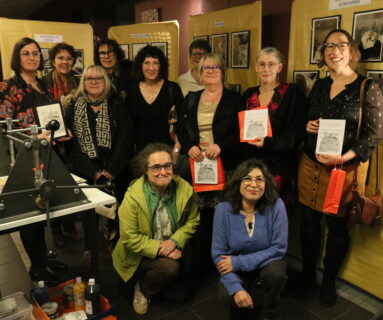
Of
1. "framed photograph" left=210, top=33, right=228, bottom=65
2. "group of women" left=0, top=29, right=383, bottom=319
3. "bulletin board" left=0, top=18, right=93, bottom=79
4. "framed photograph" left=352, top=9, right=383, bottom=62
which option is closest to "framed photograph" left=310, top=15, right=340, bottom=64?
"framed photograph" left=352, top=9, right=383, bottom=62

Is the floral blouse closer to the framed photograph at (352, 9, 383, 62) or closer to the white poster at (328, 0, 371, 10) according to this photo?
the framed photograph at (352, 9, 383, 62)

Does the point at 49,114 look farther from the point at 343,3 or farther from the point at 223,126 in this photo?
the point at 343,3

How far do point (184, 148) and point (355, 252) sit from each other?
1.35m

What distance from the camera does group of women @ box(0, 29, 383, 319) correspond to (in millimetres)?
2098

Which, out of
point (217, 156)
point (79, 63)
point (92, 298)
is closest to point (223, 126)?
point (217, 156)

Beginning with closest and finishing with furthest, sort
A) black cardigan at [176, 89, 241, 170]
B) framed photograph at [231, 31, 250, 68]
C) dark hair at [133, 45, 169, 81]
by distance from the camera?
black cardigan at [176, 89, 241, 170], dark hair at [133, 45, 169, 81], framed photograph at [231, 31, 250, 68]

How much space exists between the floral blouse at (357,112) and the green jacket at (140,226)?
0.97 meters

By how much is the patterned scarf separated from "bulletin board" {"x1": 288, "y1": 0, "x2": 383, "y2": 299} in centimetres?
137

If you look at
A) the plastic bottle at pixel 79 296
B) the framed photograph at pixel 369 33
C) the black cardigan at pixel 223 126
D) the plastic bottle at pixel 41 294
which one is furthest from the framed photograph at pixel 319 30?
the plastic bottle at pixel 41 294

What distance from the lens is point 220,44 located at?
3.29 metres

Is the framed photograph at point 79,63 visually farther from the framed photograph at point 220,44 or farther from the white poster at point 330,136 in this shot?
the white poster at point 330,136

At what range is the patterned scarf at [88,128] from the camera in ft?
8.82

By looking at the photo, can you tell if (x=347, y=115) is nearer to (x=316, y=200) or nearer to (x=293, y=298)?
(x=316, y=200)

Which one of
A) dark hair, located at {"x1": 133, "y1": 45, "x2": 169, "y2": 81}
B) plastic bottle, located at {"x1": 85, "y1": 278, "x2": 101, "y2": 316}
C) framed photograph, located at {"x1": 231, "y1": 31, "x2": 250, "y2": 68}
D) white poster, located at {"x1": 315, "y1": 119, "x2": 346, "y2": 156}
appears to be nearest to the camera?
plastic bottle, located at {"x1": 85, "y1": 278, "x2": 101, "y2": 316}
